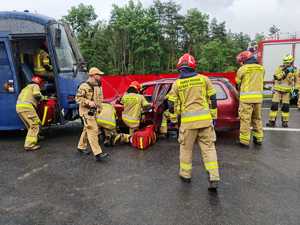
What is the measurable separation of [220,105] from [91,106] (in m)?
2.91

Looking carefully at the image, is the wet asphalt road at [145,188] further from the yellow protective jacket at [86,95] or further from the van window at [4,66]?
the van window at [4,66]

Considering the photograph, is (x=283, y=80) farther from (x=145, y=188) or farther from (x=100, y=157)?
(x=145, y=188)

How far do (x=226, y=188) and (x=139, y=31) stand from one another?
48.0m

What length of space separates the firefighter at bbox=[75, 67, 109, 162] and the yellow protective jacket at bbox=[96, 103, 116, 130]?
614 mm

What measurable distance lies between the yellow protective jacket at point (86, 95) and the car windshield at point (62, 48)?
5.43 feet

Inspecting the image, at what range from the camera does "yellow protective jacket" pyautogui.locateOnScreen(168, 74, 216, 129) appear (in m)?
4.14

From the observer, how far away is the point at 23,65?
725 cm

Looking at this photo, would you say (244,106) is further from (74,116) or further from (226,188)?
(74,116)

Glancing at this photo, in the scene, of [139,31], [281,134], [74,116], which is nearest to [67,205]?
[74,116]

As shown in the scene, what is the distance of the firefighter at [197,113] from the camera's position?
13.5 ft

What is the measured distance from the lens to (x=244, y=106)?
6090 mm

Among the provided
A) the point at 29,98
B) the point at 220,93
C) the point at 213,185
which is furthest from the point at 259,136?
the point at 29,98

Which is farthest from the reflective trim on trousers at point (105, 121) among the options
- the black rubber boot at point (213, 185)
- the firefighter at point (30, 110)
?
the black rubber boot at point (213, 185)

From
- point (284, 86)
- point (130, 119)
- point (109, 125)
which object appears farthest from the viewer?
point (284, 86)
